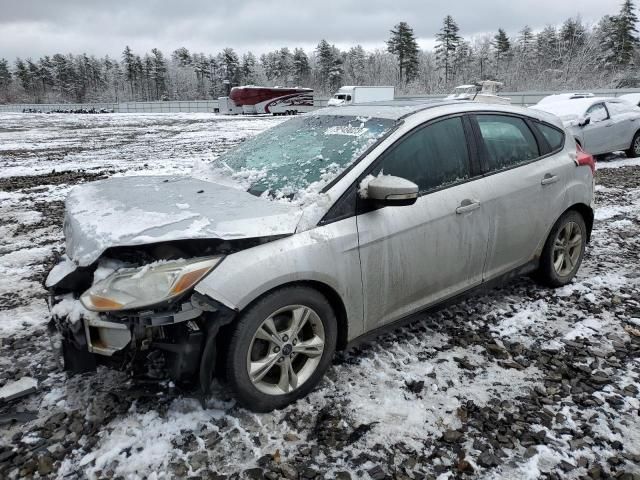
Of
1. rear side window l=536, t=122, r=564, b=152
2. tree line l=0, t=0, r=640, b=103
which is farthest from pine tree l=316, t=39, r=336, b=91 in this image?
rear side window l=536, t=122, r=564, b=152

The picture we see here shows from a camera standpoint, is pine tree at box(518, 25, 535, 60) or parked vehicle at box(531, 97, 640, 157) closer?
parked vehicle at box(531, 97, 640, 157)

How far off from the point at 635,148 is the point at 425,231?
11587 millimetres

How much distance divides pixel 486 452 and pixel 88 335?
2.13 m

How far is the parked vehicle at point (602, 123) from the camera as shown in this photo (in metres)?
11.0

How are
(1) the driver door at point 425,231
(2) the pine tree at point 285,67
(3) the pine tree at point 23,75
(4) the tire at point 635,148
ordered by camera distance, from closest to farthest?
1. (1) the driver door at point 425,231
2. (4) the tire at point 635,148
3. (2) the pine tree at point 285,67
4. (3) the pine tree at point 23,75

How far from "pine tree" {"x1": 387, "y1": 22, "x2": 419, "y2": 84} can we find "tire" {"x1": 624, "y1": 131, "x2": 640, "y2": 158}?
68453mm

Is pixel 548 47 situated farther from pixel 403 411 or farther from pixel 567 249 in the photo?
pixel 403 411

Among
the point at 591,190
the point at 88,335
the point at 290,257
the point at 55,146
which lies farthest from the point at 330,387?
the point at 55,146

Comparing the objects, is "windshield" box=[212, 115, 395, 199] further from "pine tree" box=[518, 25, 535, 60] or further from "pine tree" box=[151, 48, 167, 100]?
"pine tree" box=[151, 48, 167, 100]

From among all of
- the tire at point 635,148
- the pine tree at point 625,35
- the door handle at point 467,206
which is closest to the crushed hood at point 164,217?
the door handle at point 467,206

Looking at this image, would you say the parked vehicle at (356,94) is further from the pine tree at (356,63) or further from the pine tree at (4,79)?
the pine tree at (4,79)

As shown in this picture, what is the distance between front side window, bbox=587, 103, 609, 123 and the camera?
1118 centimetres

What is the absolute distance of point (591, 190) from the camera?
4.43 metres

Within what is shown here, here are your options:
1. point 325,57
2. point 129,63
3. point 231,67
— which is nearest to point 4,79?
point 129,63
